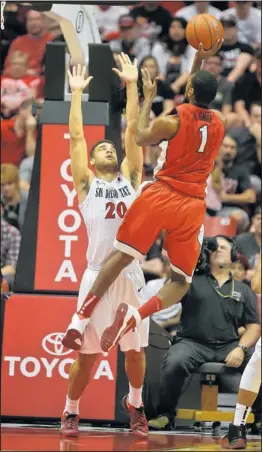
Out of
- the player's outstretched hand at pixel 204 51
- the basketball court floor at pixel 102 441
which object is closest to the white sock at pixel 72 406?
the basketball court floor at pixel 102 441

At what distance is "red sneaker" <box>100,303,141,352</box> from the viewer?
730cm

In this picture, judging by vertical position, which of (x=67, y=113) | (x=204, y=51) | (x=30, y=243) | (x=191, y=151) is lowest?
(x=30, y=243)

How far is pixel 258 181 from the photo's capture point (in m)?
12.5

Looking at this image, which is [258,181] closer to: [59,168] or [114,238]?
[59,168]

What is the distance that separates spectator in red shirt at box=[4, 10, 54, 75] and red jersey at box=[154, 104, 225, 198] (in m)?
6.85

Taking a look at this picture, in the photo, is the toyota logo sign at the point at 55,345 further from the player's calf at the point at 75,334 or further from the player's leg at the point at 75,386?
the player's calf at the point at 75,334

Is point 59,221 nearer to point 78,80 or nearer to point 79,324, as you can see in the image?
point 78,80

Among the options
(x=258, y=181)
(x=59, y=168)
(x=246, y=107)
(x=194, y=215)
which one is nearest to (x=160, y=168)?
(x=194, y=215)

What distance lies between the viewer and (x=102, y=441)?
7.71m

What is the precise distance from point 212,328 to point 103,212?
177cm

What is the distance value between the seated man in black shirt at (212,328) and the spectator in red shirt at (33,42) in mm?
5471

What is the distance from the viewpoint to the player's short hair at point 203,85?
733 cm

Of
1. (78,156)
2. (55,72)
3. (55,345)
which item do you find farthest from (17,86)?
(78,156)

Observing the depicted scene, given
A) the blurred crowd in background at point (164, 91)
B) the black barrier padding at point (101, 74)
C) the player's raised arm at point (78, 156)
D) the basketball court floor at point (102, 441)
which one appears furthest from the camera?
the blurred crowd in background at point (164, 91)
